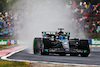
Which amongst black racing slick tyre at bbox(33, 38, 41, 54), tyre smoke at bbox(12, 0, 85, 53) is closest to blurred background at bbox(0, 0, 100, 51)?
tyre smoke at bbox(12, 0, 85, 53)

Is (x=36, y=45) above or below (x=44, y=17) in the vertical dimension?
below

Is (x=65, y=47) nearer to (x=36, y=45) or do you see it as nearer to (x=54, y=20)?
(x=36, y=45)

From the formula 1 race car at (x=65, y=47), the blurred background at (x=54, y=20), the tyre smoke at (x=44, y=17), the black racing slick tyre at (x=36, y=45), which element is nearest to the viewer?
the formula 1 race car at (x=65, y=47)

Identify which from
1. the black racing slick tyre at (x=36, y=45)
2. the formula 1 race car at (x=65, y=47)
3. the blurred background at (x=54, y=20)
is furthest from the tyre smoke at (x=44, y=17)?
the formula 1 race car at (x=65, y=47)

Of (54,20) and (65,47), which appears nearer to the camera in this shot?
(65,47)

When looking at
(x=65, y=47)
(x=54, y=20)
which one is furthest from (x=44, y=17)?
(x=65, y=47)

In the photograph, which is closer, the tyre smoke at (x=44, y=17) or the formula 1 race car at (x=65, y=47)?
the formula 1 race car at (x=65, y=47)

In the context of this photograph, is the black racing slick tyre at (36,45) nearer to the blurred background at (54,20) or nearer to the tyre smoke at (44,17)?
the blurred background at (54,20)

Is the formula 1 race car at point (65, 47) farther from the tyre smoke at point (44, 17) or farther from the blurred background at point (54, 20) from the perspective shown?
the tyre smoke at point (44, 17)

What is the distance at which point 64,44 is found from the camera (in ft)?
42.5

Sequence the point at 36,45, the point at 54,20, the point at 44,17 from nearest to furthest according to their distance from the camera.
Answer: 1. the point at 36,45
2. the point at 54,20
3. the point at 44,17

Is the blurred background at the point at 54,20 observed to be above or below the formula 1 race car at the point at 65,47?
above

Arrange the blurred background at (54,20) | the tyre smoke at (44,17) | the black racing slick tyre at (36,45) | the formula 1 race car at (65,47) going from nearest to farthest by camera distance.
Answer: the formula 1 race car at (65,47), the black racing slick tyre at (36,45), the blurred background at (54,20), the tyre smoke at (44,17)

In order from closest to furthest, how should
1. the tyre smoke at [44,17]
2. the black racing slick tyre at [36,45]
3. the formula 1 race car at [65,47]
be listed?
the formula 1 race car at [65,47], the black racing slick tyre at [36,45], the tyre smoke at [44,17]
